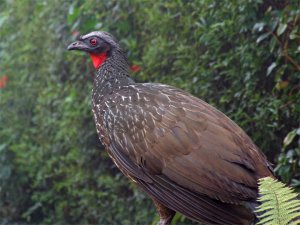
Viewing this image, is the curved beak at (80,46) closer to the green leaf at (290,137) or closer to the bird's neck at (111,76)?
the bird's neck at (111,76)

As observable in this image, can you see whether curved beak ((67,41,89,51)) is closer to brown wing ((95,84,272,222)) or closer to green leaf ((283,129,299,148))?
brown wing ((95,84,272,222))

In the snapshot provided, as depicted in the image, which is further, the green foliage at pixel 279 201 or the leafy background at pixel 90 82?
the leafy background at pixel 90 82

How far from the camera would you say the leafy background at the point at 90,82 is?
5.43 metres

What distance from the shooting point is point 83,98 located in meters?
7.76

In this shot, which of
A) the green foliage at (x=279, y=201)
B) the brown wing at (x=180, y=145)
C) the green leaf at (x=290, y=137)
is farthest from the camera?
the green leaf at (x=290, y=137)

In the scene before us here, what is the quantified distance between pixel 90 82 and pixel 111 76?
2489 millimetres

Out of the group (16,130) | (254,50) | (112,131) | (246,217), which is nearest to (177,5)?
(254,50)

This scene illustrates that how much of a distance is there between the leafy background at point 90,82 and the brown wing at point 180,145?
856 mm

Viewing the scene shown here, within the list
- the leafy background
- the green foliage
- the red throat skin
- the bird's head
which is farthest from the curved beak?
the green foliage

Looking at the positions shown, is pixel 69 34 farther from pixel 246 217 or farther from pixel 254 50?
pixel 246 217

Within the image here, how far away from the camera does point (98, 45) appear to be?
5320 mm

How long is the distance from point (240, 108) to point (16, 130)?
3983mm

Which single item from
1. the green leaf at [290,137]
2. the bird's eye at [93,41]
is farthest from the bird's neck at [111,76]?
the green leaf at [290,137]

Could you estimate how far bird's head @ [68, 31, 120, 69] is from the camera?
5301 mm
